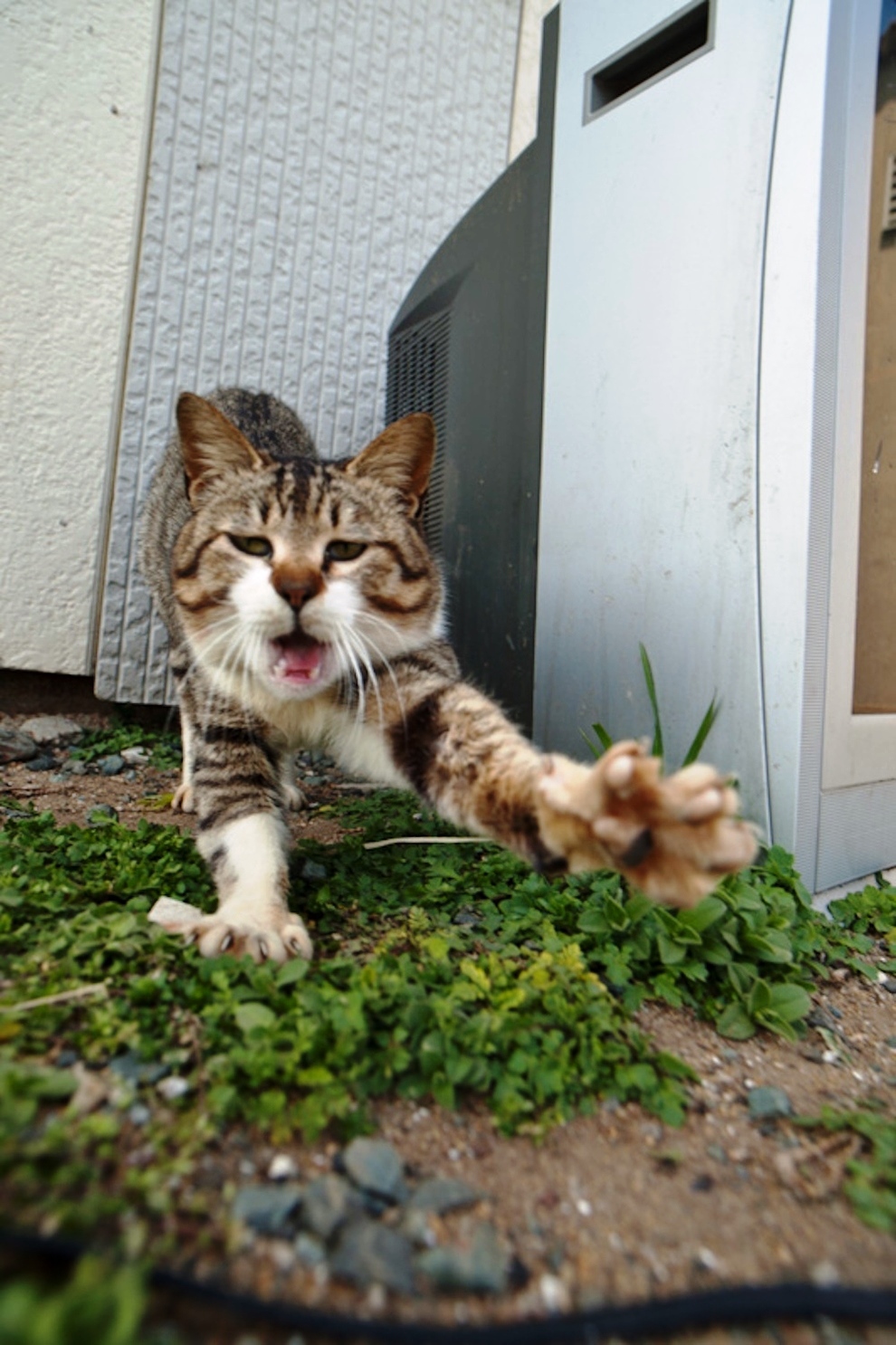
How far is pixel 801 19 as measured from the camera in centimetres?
166

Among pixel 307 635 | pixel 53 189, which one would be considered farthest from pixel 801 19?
pixel 53 189

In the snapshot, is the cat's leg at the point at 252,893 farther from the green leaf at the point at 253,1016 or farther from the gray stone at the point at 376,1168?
the gray stone at the point at 376,1168

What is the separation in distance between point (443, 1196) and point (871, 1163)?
58 cm

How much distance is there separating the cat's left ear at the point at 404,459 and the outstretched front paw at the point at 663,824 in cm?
117

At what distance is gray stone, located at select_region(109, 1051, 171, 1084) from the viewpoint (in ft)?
3.13

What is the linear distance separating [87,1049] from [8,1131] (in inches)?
8.5

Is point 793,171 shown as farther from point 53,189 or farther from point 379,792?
point 53,189

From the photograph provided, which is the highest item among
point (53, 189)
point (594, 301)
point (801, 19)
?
point (53, 189)

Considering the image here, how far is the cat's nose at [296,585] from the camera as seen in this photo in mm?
1536

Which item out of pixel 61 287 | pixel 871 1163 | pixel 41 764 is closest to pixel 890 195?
pixel 871 1163

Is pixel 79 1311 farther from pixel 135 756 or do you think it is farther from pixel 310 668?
pixel 135 756

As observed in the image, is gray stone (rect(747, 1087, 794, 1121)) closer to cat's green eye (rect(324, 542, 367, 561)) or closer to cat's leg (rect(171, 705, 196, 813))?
cat's green eye (rect(324, 542, 367, 561))

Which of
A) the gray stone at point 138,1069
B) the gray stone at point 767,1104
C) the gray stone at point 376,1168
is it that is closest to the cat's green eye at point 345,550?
the gray stone at point 138,1069

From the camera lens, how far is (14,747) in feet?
9.12
